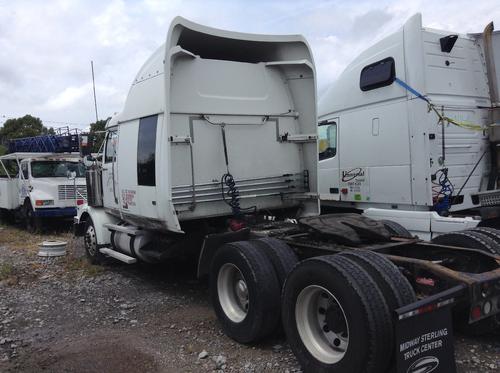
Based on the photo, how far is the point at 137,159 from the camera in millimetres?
6457

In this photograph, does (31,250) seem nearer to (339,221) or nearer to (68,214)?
(68,214)

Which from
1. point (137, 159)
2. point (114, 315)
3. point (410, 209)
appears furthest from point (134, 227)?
point (410, 209)

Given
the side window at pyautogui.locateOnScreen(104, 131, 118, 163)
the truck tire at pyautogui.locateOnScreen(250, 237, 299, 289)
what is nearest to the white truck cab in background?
the side window at pyautogui.locateOnScreen(104, 131, 118, 163)

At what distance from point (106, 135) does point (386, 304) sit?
19.5 feet

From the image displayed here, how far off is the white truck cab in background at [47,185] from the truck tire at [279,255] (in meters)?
9.23

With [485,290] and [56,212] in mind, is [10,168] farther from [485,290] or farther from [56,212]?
[485,290]

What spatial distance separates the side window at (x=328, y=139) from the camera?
8328 mm

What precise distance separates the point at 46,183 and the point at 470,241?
38.2ft

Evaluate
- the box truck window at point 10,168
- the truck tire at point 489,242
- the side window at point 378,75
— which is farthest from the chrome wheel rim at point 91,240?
the box truck window at point 10,168

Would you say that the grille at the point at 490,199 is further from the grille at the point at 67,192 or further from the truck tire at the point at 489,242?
the grille at the point at 67,192

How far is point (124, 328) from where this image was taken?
5.23 m

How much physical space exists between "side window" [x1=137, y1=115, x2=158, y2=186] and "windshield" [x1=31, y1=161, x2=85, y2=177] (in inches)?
320

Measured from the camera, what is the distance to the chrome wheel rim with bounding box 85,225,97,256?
329 inches

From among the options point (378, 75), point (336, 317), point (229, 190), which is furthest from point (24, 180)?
point (336, 317)
